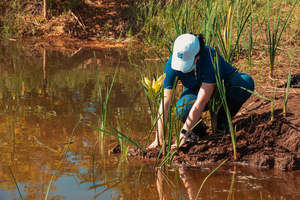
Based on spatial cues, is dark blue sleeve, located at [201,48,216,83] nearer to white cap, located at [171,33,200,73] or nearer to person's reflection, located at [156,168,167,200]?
white cap, located at [171,33,200,73]

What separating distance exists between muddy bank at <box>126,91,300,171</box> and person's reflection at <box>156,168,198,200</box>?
18 centimetres

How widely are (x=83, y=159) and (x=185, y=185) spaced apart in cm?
80

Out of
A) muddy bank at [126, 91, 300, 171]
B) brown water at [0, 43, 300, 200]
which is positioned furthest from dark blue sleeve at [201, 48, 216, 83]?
brown water at [0, 43, 300, 200]

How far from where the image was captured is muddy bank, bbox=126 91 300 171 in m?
3.04

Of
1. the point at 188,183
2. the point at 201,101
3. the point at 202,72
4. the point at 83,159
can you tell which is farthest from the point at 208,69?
the point at 83,159

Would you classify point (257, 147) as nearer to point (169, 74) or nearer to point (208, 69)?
point (208, 69)

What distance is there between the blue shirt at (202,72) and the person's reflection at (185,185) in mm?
675

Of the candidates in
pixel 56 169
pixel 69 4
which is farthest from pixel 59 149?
pixel 69 4

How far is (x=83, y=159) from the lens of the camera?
301cm

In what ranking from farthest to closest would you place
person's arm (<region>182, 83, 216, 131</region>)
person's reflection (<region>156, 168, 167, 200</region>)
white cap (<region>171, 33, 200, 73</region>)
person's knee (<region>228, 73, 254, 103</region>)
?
1. person's knee (<region>228, 73, 254, 103</region>)
2. person's arm (<region>182, 83, 216, 131</region>)
3. white cap (<region>171, 33, 200, 73</region>)
4. person's reflection (<region>156, 168, 167, 200</region>)

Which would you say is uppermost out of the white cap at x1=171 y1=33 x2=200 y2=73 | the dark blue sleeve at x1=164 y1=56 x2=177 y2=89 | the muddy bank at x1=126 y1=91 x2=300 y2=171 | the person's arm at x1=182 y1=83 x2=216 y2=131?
the white cap at x1=171 y1=33 x2=200 y2=73

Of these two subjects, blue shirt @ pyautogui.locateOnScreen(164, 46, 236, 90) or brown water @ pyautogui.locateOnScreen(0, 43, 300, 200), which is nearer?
brown water @ pyautogui.locateOnScreen(0, 43, 300, 200)

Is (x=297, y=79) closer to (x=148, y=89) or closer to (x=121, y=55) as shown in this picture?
(x=148, y=89)

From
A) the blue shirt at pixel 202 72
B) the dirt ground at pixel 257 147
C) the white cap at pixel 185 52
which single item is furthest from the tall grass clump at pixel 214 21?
the dirt ground at pixel 257 147
